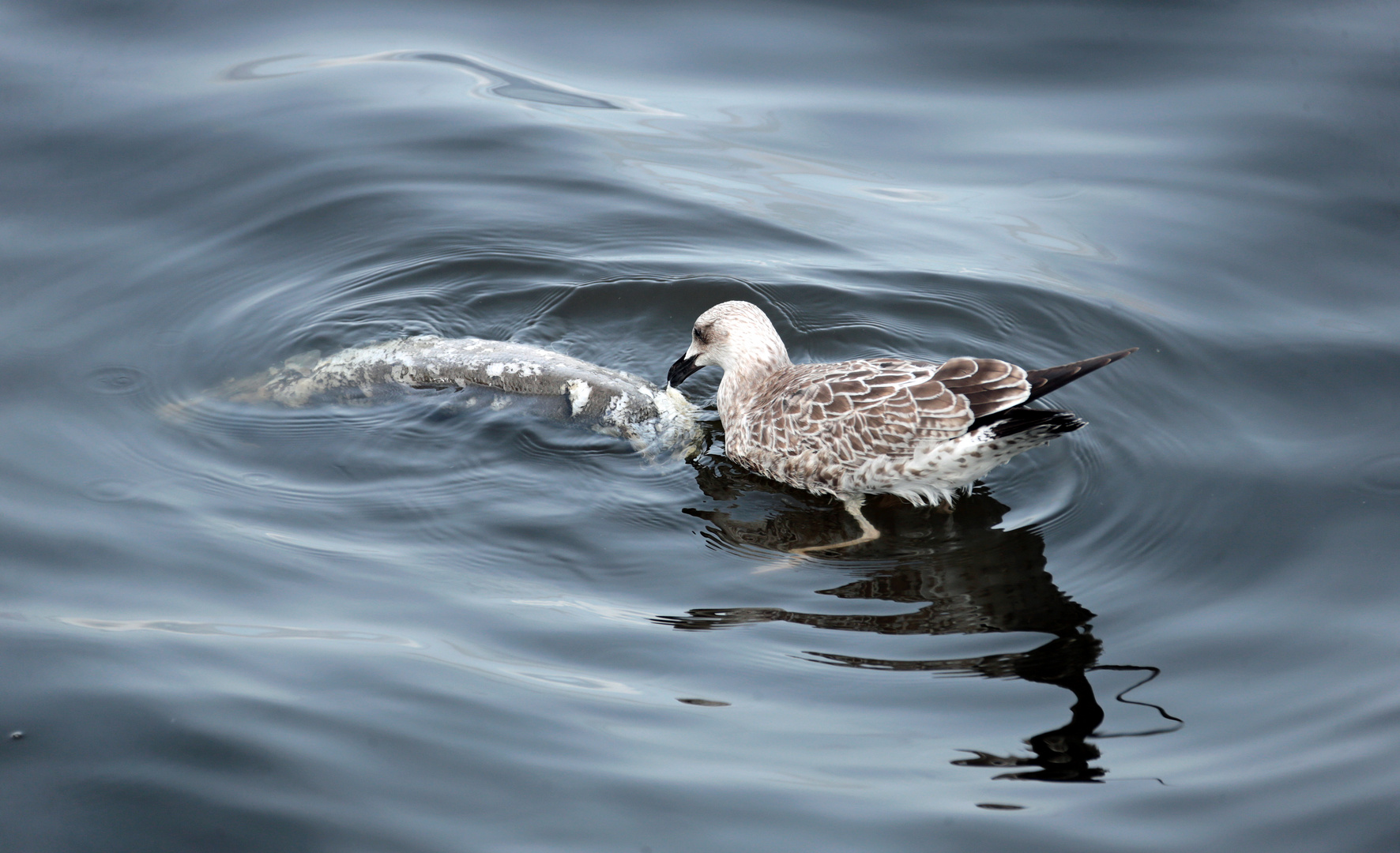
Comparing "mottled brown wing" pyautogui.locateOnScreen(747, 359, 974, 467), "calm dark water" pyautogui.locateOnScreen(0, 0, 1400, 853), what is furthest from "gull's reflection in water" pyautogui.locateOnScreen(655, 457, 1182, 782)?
"mottled brown wing" pyautogui.locateOnScreen(747, 359, 974, 467)

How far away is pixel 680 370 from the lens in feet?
A: 21.4

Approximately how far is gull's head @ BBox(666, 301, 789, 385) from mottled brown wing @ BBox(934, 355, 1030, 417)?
4.40ft

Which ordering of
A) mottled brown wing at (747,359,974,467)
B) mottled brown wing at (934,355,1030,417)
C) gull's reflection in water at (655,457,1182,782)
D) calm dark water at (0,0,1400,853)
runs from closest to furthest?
calm dark water at (0,0,1400,853), gull's reflection in water at (655,457,1182,782), mottled brown wing at (934,355,1030,417), mottled brown wing at (747,359,974,467)

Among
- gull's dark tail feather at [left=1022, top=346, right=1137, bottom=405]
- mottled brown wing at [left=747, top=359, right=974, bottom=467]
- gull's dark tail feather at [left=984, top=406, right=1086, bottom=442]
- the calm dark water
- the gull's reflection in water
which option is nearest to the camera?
the calm dark water

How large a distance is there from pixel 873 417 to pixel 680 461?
3.81 ft

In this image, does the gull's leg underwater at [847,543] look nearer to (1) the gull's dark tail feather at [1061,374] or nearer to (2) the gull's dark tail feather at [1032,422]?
(2) the gull's dark tail feather at [1032,422]

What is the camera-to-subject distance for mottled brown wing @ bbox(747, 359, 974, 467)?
5312 mm

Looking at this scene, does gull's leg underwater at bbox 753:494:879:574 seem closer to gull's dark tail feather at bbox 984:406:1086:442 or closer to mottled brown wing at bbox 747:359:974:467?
mottled brown wing at bbox 747:359:974:467

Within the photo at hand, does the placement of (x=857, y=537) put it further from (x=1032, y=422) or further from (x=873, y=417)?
(x=1032, y=422)

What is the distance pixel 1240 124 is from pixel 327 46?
761cm

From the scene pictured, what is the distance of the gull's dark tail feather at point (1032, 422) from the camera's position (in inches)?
193

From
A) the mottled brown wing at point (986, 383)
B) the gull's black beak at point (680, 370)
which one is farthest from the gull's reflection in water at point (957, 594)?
the mottled brown wing at point (986, 383)

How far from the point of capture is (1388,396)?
244 inches

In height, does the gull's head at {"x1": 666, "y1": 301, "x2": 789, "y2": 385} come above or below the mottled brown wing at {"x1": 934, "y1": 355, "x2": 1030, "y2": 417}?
above
